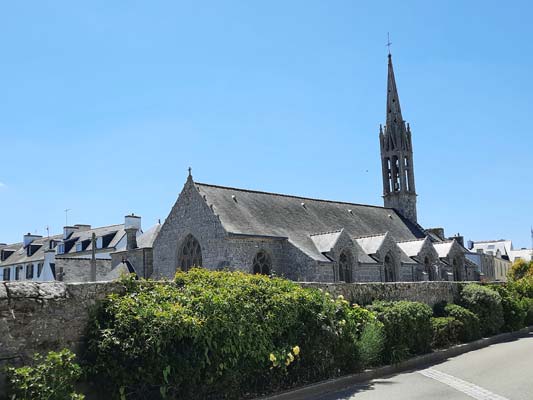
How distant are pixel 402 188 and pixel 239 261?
23.1 m

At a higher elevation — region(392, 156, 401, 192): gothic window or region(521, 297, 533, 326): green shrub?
region(392, 156, 401, 192): gothic window

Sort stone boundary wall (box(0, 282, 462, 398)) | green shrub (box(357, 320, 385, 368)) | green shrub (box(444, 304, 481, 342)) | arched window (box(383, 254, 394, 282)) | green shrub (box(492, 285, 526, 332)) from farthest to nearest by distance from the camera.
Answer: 1. arched window (box(383, 254, 394, 282))
2. green shrub (box(492, 285, 526, 332))
3. green shrub (box(444, 304, 481, 342))
4. green shrub (box(357, 320, 385, 368))
5. stone boundary wall (box(0, 282, 462, 398))

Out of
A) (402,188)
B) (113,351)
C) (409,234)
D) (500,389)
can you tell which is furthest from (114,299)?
(402,188)

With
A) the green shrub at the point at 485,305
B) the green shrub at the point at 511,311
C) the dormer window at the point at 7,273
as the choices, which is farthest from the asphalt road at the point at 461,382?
the dormer window at the point at 7,273

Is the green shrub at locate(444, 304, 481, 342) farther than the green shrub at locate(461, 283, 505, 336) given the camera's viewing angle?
No

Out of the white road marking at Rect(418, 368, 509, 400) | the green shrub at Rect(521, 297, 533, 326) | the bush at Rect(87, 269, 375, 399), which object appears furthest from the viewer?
the green shrub at Rect(521, 297, 533, 326)

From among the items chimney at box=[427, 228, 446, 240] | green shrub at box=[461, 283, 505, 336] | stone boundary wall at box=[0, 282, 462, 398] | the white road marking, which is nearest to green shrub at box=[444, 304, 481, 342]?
green shrub at box=[461, 283, 505, 336]

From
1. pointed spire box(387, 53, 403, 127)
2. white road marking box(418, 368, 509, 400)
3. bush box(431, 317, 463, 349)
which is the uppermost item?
A: pointed spire box(387, 53, 403, 127)

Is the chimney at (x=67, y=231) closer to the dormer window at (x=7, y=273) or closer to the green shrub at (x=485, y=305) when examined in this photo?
the dormer window at (x=7, y=273)

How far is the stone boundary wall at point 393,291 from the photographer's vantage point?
1369 cm

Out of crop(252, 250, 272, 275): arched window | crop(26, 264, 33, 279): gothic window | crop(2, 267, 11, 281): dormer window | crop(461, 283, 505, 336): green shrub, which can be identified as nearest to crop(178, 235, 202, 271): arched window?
crop(252, 250, 272, 275): arched window

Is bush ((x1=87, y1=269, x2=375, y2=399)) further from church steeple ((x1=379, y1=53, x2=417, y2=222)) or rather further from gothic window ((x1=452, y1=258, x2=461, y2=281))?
church steeple ((x1=379, y1=53, x2=417, y2=222))

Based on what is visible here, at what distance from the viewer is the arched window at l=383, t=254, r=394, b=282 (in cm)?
3175

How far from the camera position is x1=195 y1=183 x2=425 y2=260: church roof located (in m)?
27.2
